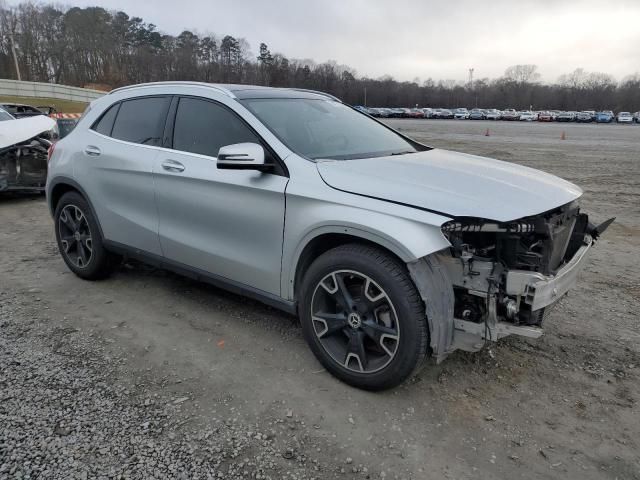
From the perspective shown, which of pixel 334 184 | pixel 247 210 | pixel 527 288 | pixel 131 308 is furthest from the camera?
pixel 131 308

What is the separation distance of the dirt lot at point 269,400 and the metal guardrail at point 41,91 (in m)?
45.3

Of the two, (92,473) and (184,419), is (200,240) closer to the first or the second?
(184,419)

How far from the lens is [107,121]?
450cm

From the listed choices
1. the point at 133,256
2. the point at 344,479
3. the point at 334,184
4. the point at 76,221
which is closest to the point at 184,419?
the point at 344,479

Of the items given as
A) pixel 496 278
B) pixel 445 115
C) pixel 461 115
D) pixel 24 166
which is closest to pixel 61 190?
pixel 496 278

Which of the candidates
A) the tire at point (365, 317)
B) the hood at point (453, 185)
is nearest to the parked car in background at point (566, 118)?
the hood at point (453, 185)

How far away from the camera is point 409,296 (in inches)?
105

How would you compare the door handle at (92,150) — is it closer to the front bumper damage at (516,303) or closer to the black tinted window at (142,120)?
the black tinted window at (142,120)

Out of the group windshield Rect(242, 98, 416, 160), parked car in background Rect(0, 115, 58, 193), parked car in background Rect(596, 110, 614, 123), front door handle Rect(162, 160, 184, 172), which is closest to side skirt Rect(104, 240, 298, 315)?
front door handle Rect(162, 160, 184, 172)

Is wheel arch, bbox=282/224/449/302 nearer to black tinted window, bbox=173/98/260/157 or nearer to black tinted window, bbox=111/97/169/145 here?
black tinted window, bbox=173/98/260/157

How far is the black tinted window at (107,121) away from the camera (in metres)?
4.45

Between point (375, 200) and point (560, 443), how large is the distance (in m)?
1.64

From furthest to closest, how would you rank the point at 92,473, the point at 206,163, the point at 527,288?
the point at 206,163 < the point at 527,288 < the point at 92,473

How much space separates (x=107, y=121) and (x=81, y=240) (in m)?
1.19
